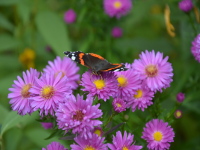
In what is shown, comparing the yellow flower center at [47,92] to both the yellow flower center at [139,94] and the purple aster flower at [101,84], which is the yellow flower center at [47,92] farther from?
the yellow flower center at [139,94]

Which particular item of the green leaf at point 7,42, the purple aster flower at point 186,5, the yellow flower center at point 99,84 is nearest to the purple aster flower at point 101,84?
the yellow flower center at point 99,84

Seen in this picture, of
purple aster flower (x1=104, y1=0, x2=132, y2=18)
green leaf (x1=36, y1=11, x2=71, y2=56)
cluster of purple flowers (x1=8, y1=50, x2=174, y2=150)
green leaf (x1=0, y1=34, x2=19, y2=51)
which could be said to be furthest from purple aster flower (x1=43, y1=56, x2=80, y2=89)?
green leaf (x1=0, y1=34, x2=19, y2=51)

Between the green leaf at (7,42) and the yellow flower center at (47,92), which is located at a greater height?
the green leaf at (7,42)

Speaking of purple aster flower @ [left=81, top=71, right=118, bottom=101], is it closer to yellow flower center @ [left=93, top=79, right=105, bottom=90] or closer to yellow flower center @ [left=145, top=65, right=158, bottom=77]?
yellow flower center @ [left=93, top=79, right=105, bottom=90]

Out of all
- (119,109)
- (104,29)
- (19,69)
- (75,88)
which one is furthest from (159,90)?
(19,69)

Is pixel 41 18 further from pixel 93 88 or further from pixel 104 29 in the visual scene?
pixel 93 88
